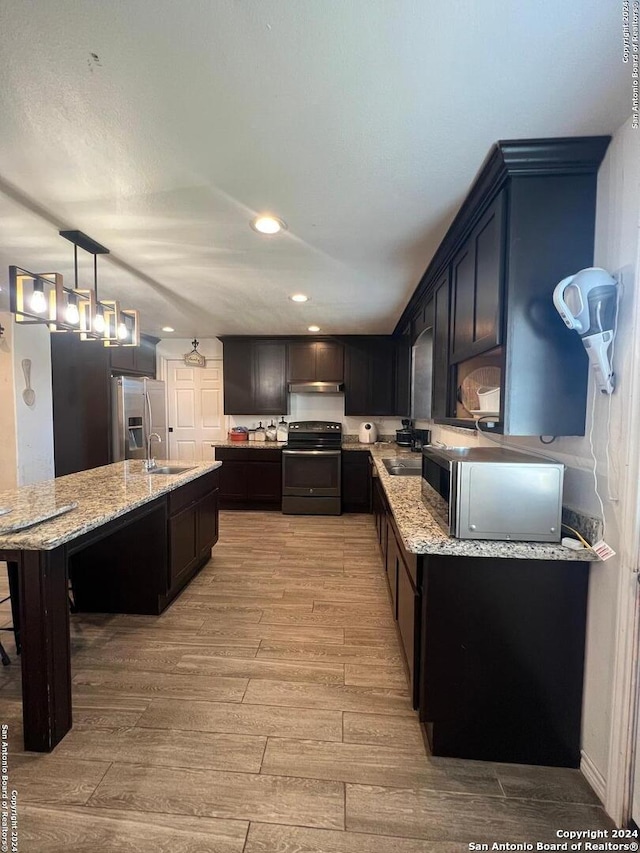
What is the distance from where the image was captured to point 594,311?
1.15 metres

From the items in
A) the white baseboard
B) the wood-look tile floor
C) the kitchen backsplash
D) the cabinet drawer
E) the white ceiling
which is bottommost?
the wood-look tile floor

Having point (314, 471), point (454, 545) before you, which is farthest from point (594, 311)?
point (314, 471)

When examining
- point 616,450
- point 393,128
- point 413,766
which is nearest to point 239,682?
point 413,766

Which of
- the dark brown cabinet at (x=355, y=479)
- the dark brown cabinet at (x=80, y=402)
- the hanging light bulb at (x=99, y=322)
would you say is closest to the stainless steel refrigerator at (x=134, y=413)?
the dark brown cabinet at (x=80, y=402)

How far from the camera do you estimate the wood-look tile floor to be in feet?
3.74

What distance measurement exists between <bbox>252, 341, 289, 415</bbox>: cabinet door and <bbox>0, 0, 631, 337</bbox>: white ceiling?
2.77m

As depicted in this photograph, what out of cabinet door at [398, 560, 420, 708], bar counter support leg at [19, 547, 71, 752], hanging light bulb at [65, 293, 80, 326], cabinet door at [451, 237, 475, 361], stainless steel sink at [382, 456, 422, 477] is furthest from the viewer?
stainless steel sink at [382, 456, 422, 477]

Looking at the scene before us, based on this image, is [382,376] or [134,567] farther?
[382,376]

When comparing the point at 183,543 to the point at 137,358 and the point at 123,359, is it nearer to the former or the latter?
the point at 123,359

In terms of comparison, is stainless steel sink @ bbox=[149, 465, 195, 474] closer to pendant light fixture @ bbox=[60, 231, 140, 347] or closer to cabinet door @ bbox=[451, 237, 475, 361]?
pendant light fixture @ bbox=[60, 231, 140, 347]

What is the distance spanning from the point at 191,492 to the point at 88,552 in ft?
2.44

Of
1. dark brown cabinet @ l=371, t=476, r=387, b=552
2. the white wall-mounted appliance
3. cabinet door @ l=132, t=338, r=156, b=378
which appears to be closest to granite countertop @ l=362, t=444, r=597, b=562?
dark brown cabinet @ l=371, t=476, r=387, b=552

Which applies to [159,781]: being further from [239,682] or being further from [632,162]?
[632,162]

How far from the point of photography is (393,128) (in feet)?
3.96
